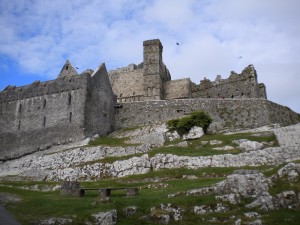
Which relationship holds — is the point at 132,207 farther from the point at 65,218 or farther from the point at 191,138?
the point at 191,138

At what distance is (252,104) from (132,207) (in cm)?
3935

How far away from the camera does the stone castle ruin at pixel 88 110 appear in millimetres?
56459

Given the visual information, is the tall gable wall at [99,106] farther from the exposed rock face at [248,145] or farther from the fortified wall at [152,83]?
the exposed rock face at [248,145]

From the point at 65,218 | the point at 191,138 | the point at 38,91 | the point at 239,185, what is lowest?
the point at 65,218

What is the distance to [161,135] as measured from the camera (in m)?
49.4

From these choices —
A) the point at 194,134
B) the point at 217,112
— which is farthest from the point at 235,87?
the point at 194,134

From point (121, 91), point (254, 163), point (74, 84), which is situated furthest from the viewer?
point (121, 91)

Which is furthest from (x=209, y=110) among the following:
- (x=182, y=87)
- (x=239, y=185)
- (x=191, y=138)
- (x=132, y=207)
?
(x=132, y=207)

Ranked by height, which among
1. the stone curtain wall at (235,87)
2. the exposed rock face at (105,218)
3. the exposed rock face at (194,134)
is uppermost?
the stone curtain wall at (235,87)

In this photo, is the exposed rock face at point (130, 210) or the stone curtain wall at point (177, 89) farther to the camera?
the stone curtain wall at point (177, 89)

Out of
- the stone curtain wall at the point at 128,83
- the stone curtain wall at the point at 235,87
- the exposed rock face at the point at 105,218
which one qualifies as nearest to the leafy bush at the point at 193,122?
the stone curtain wall at the point at 235,87

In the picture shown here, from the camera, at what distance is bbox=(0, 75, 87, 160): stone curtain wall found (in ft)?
183

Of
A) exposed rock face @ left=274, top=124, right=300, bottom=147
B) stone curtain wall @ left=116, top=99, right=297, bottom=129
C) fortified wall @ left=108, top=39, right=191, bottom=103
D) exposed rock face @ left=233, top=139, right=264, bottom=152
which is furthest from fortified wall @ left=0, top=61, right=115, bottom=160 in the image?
exposed rock face @ left=274, top=124, right=300, bottom=147

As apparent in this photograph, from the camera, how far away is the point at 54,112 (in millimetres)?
57688
